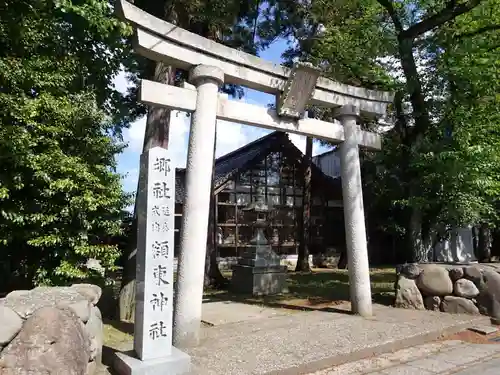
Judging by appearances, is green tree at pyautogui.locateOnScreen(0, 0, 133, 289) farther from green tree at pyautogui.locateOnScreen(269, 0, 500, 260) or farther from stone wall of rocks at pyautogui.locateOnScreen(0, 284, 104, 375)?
green tree at pyautogui.locateOnScreen(269, 0, 500, 260)

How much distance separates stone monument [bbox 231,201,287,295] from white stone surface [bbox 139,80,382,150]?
4527 mm

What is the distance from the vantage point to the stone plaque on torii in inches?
208

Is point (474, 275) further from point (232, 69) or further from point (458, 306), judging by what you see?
point (232, 69)

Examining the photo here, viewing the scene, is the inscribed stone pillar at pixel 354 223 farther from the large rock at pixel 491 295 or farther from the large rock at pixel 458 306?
the large rock at pixel 491 295

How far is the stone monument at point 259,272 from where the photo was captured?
1056 cm

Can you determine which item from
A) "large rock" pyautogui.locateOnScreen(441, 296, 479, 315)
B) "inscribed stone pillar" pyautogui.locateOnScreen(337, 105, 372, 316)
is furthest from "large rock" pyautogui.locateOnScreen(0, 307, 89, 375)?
"large rock" pyautogui.locateOnScreen(441, 296, 479, 315)

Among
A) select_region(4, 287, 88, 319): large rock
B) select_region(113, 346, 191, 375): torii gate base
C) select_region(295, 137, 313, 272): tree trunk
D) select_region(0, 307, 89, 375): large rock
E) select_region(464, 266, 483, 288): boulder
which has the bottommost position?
select_region(113, 346, 191, 375): torii gate base

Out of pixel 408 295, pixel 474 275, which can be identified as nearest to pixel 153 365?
pixel 408 295

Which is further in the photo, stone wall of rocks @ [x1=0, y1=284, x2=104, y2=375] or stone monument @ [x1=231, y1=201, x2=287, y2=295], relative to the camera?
stone monument @ [x1=231, y1=201, x2=287, y2=295]

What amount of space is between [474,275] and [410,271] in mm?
1083

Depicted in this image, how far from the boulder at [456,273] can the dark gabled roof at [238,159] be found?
35.0 ft

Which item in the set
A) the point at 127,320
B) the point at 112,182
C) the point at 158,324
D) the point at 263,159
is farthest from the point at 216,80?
the point at 263,159

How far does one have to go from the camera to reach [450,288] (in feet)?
24.1

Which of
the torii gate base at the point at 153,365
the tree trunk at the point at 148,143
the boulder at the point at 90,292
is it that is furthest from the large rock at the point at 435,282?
the boulder at the point at 90,292
